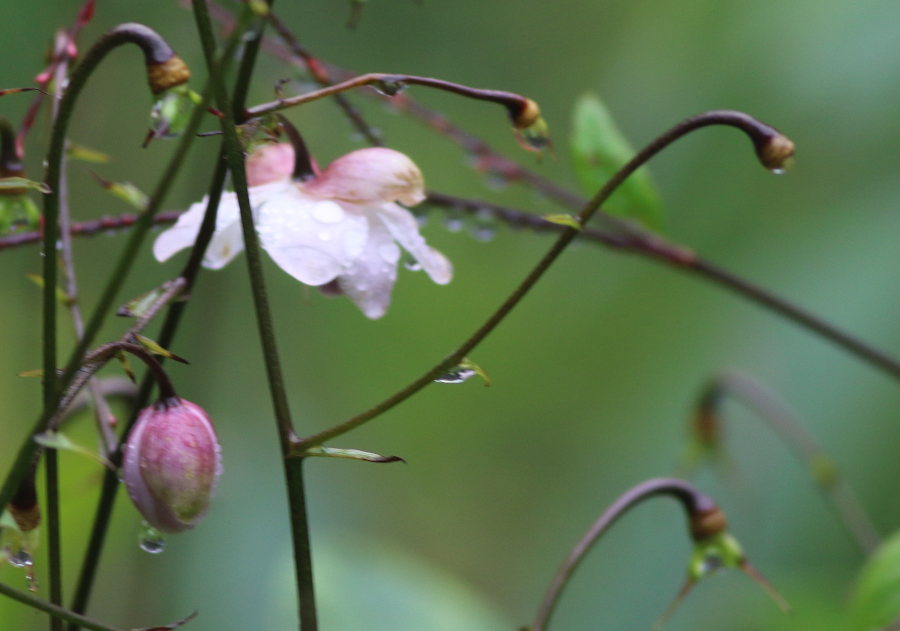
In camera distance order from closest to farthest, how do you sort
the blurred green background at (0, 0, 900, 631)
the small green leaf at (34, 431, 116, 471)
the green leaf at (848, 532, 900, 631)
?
the small green leaf at (34, 431, 116, 471) → the green leaf at (848, 532, 900, 631) → the blurred green background at (0, 0, 900, 631)

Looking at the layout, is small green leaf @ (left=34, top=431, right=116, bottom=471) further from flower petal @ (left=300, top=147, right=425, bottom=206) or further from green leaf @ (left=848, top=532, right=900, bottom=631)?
green leaf @ (left=848, top=532, right=900, bottom=631)

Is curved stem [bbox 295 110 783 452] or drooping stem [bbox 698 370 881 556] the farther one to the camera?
drooping stem [bbox 698 370 881 556]

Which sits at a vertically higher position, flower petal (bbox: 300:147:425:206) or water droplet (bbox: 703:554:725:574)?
flower petal (bbox: 300:147:425:206)

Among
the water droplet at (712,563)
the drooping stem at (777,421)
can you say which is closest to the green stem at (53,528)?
the water droplet at (712,563)

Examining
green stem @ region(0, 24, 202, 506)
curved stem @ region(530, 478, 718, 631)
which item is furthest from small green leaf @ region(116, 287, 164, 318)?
curved stem @ region(530, 478, 718, 631)

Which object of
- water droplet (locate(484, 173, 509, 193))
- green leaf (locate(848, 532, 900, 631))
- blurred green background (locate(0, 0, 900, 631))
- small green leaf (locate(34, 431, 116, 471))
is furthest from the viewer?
blurred green background (locate(0, 0, 900, 631))

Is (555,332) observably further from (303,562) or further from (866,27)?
(303,562)

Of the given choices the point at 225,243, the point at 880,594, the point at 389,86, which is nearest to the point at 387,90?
the point at 389,86

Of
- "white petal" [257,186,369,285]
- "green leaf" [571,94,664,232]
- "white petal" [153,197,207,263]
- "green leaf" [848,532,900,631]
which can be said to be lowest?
"green leaf" [848,532,900,631]
